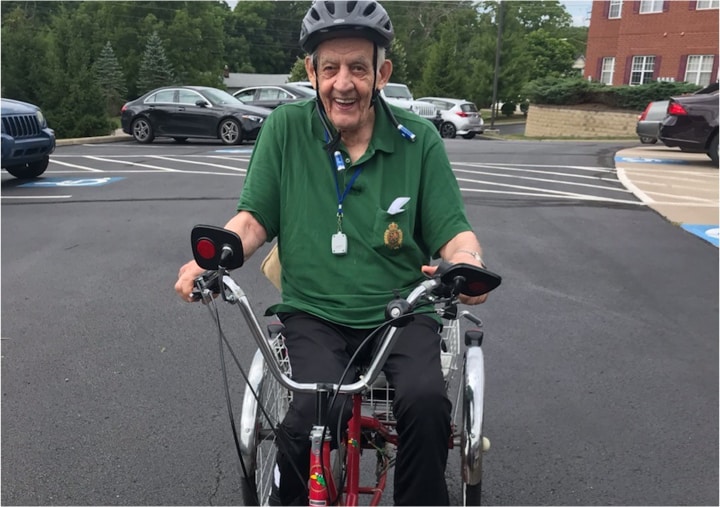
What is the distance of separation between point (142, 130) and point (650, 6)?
2587 centimetres

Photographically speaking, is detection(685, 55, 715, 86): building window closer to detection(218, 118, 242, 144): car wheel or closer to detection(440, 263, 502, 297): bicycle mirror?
detection(218, 118, 242, 144): car wheel

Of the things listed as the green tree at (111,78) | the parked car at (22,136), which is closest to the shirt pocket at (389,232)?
the parked car at (22,136)

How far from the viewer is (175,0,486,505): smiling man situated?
2268 millimetres

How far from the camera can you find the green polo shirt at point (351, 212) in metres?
2.36

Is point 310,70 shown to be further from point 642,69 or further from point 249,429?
point 642,69

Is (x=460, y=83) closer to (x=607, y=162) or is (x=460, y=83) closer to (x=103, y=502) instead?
(x=607, y=162)

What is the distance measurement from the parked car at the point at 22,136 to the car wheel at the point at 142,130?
7.28 metres

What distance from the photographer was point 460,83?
45812 mm

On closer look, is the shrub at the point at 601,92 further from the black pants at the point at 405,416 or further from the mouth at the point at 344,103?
the black pants at the point at 405,416

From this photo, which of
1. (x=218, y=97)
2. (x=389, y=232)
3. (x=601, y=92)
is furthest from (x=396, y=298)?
(x=601, y=92)

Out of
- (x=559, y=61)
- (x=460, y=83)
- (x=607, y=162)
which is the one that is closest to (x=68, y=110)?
(x=607, y=162)

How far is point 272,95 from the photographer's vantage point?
19734 mm

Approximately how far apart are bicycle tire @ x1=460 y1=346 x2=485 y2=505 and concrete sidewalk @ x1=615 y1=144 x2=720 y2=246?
19.7ft

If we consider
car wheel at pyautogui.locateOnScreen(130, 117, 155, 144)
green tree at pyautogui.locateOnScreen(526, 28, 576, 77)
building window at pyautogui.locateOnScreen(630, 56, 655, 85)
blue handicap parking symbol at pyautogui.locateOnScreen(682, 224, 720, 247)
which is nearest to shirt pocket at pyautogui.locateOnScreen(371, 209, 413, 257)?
blue handicap parking symbol at pyautogui.locateOnScreen(682, 224, 720, 247)
